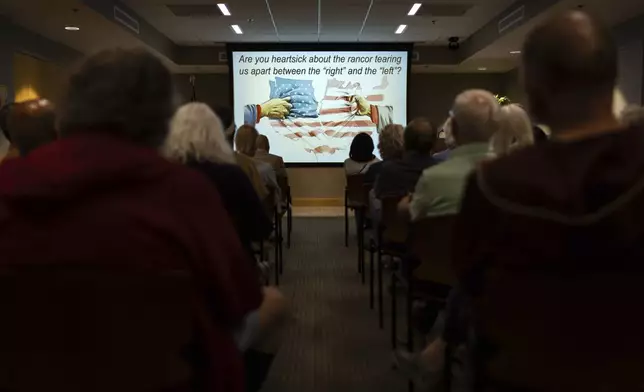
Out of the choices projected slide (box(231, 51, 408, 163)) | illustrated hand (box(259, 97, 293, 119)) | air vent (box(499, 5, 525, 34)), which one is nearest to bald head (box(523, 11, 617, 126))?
air vent (box(499, 5, 525, 34))

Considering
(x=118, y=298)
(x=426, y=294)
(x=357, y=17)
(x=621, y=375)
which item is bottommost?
(x=426, y=294)

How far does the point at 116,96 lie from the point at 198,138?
1.34m

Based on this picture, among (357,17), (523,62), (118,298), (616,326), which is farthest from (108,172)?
(357,17)

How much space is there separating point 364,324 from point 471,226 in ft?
9.44

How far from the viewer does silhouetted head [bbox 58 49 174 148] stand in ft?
4.04

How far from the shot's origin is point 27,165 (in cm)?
114

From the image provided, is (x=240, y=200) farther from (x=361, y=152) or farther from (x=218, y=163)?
(x=361, y=152)

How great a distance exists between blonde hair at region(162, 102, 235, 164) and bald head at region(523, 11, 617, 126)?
155 centimetres

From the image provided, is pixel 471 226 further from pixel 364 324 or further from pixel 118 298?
pixel 364 324

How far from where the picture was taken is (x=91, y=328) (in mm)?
1098

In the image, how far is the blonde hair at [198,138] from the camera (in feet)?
8.40

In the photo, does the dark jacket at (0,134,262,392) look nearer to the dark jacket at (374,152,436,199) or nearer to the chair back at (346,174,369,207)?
the dark jacket at (374,152,436,199)

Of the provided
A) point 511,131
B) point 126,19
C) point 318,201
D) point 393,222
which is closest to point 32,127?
point 393,222

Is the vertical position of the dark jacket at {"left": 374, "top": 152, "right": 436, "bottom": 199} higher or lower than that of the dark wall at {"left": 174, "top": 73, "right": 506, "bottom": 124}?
lower
